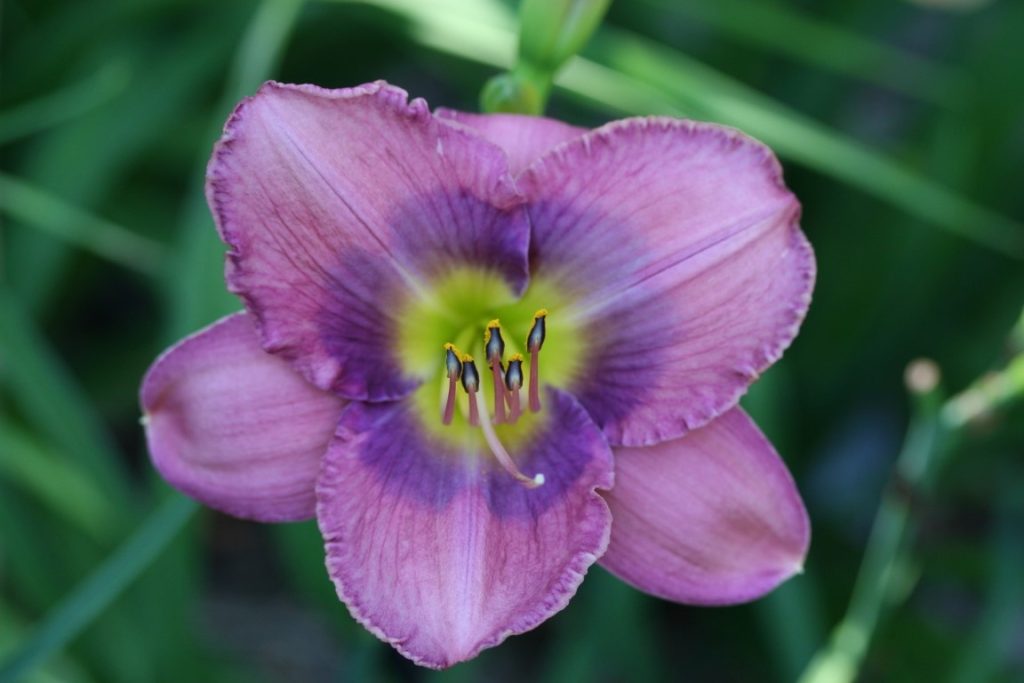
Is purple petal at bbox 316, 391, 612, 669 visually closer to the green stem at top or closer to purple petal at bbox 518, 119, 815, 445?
purple petal at bbox 518, 119, 815, 445

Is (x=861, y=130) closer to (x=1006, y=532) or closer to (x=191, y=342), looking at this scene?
(x=1006, y=532)

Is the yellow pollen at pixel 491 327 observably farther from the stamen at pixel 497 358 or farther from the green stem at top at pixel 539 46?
the green stem at top at pixel 539 46

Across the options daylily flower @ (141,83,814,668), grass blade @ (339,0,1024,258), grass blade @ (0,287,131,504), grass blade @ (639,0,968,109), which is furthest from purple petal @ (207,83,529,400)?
grass blade @ (639,0,968,109)

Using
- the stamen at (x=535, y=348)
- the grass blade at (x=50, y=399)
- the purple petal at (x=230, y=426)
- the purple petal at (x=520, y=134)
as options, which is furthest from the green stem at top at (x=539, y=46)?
the grass blade at (x=50, y=399)

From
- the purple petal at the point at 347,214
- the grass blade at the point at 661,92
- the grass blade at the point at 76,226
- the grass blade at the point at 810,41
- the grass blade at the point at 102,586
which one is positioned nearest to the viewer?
the purple petal at the point at 347,214

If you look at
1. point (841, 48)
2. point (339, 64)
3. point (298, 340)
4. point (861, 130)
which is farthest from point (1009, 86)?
point (298, 340)

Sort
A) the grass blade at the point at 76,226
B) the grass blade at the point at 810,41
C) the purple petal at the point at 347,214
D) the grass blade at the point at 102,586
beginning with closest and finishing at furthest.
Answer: the purple petal at the point at 347,214 < the grass blade at the point at 102,586 < the grass blade at the point at 76,226 < the grass blade at the point at 810,41

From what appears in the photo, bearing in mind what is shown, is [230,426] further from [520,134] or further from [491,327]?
[520,134]
